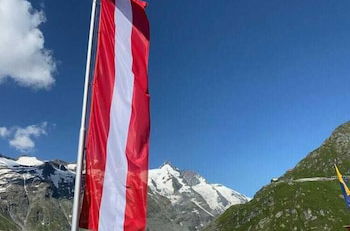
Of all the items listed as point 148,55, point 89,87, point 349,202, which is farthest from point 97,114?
point 349,202

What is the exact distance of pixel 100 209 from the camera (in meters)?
13.9

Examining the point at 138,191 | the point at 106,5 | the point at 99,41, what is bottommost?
the point at 138,191

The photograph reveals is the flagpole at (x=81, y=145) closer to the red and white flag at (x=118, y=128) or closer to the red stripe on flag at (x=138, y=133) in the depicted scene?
the red and white flag at (x=118, y=128)

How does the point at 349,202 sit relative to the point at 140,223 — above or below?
above

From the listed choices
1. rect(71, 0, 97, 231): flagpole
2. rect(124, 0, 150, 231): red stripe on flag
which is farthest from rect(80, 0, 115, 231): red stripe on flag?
rect(124, 0, 150, 231): red stripe on flag

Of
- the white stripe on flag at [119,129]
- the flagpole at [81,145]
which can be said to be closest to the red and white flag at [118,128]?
the white stripe on flag at [119,129]

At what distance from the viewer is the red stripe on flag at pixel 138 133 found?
46.4ft

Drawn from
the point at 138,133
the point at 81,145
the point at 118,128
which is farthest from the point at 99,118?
the point at 138,133

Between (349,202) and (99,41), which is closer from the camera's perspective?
(99,41)

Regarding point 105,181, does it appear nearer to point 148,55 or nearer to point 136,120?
point 136,120

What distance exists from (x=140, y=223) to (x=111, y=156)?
2141 millimetres

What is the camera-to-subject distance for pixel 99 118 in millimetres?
14344

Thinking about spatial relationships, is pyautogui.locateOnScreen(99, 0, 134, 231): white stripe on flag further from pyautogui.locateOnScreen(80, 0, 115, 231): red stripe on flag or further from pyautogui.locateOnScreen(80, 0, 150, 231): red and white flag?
pyautogui.locateOnScreen(80, 0, 115, 231): red stripe on flag

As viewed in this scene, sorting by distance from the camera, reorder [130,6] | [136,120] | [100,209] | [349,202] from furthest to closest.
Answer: [349,202]
[130,6]
[136,120]
[100,209]
